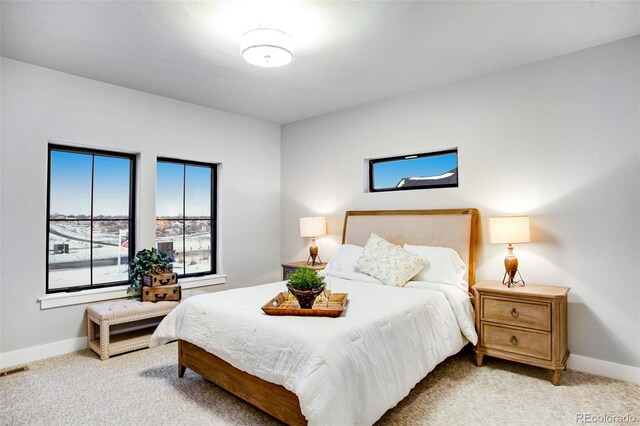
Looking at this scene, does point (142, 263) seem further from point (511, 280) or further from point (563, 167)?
point (563, 167)

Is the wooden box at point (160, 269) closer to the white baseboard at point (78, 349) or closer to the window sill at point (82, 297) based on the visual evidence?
the window sill at point (82, 297)

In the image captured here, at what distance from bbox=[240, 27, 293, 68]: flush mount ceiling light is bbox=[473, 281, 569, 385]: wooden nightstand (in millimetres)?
2472

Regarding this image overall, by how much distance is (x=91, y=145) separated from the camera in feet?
12.0

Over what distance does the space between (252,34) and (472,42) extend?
174 cm

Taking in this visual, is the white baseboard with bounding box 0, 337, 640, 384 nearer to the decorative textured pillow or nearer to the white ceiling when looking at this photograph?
Answer: the decorative textured pillow

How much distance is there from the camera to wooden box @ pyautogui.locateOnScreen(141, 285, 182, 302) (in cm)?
364

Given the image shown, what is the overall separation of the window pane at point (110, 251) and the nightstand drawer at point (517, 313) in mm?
3686

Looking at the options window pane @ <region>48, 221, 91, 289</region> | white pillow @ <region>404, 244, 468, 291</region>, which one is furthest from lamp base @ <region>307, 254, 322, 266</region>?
window pane @ <region>48, 221, 91, 289</region>

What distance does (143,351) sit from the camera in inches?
136

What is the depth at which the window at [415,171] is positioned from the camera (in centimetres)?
390

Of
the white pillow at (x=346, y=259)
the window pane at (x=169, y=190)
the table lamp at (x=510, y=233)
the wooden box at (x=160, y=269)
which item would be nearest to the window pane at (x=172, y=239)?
the window pane at (x=169, y=190)

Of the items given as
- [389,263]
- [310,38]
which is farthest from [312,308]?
[310,38]

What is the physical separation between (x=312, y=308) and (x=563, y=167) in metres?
2.48

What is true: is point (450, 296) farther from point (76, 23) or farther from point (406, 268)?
point (76, 23)
